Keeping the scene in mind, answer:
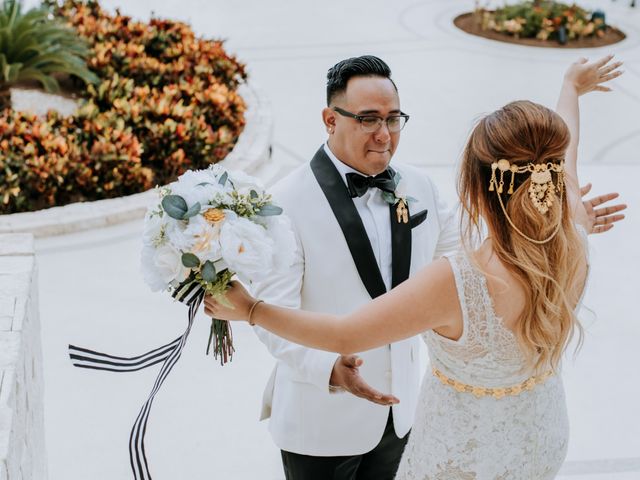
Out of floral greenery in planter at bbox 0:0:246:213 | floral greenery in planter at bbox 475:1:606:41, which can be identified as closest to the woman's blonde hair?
floral greenery in planter at bbox 0:0:246:213

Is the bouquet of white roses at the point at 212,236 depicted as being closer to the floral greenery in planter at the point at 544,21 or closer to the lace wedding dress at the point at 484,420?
the lace wedding dress at the point at 484,420

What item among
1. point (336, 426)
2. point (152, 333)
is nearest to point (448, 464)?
point (336, 426)

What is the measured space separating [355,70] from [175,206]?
91cm

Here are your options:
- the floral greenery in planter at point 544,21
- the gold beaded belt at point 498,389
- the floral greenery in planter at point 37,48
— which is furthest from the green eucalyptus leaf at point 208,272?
the floral greenery in planter at point 544,21

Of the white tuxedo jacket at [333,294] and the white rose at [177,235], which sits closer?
the white rose at [177,235]

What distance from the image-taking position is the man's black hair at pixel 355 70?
3.07m

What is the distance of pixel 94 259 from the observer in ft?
20.9

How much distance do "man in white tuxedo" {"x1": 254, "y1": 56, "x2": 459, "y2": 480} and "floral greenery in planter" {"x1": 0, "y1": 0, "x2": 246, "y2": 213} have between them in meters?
4.12

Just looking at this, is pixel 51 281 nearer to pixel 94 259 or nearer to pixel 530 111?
pixel 94 259

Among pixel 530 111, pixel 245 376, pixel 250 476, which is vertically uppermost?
pixel 530 111

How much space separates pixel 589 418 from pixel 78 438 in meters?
2.68

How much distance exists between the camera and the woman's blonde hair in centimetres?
241

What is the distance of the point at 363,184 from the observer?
10.2ft

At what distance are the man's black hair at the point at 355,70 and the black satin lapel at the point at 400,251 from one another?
484 mm
